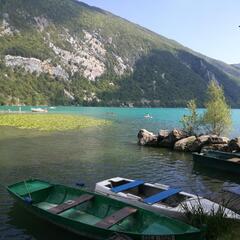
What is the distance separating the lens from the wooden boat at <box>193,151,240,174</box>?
121 ft

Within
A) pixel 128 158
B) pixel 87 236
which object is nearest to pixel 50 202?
pixel 87 236

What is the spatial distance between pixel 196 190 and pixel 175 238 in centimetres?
1487

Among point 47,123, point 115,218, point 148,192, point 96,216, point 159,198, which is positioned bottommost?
point 47,123

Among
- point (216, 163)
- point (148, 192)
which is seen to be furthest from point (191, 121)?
point (148, 192)

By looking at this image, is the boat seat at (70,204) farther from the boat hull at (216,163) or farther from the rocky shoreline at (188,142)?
the rocky shoreline at (188,142)

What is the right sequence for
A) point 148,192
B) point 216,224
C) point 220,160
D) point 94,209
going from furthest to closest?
1. point 220,160
2. point 148,192
3. point 94,209
4. point 216,224

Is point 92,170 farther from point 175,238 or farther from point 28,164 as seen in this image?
point 175,238

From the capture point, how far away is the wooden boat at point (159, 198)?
1970 cm

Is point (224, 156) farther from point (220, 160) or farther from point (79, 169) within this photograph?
point (79, 169)

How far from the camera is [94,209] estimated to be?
21.0 m

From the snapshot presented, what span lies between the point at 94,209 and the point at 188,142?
3217 centimetres

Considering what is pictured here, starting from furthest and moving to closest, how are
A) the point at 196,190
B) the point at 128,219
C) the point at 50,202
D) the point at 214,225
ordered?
the point at 196,190
the point at 50,202
the point at 128,219
the point at 214,225

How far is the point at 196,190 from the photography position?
30000 mm

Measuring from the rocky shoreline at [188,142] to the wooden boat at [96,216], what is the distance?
25.5 metres
